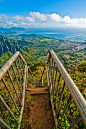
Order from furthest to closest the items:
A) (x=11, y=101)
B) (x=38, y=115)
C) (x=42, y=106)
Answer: (x=42, y=106) < (x=38, y=115) < (x=11, y=101)

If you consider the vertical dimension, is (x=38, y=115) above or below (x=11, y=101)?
below

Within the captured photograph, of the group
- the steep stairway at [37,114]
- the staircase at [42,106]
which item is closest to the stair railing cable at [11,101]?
the staircase at [42,106]

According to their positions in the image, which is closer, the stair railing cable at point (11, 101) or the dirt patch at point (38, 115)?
the stair railing cable at point (11, 101)

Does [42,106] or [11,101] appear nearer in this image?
[11,101]

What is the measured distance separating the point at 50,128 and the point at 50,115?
1.46 feet

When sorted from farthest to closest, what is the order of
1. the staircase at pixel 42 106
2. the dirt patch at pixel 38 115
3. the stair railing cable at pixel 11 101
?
the dirt patch at pixel 38 115 → the stair railing cable at pixel 11 101 → the staircase at pixel 42 106

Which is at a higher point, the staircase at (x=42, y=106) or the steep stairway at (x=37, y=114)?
the staircase at (x=42, y=106)

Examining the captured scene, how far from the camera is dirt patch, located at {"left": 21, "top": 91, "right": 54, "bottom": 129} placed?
2.66m

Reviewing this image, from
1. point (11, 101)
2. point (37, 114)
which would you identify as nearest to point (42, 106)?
point (37, 114)

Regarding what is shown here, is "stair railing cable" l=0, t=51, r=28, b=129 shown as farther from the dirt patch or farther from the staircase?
the dirt patch

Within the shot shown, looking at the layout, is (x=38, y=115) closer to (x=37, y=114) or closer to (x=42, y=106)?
(x=37, y=114)

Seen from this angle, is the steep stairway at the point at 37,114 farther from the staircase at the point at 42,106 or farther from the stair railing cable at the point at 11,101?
the stair railing cable at the point at 11,101

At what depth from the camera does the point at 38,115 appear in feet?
9.96

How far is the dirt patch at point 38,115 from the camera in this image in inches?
105
